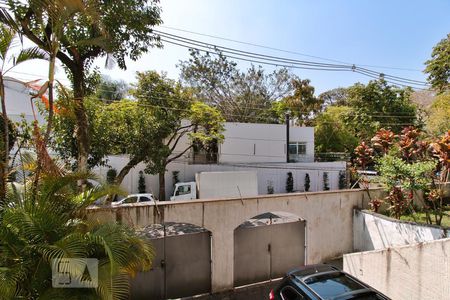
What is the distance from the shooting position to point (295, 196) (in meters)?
9.74

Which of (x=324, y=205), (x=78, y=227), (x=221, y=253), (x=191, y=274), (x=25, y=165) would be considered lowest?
(x=191, y=274)

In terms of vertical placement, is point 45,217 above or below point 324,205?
above

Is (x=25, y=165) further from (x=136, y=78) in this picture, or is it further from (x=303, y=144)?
(x=303, y=144)

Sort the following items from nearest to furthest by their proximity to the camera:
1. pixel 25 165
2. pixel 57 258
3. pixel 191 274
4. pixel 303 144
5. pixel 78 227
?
pixel 57 258 → pixel 78 227 → pixel 25 165 → pixel 191 274 → pixel 303 144

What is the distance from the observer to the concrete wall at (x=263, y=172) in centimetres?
2009

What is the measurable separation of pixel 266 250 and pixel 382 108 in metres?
21.6

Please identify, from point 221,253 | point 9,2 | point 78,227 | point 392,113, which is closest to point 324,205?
point 221,253

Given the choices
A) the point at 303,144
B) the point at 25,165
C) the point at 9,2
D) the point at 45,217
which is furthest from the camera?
the point at 303,144

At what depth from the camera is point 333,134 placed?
29.1 metres

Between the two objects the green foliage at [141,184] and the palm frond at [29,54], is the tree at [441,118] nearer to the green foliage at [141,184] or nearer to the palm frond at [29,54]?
the green foliage at [141,184]

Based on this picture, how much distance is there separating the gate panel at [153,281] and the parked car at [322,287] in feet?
11.4

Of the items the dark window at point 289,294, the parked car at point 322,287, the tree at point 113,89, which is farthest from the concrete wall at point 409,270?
the tree at point 113,89

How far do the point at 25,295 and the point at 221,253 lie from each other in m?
5.55

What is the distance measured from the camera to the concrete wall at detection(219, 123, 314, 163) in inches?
886
